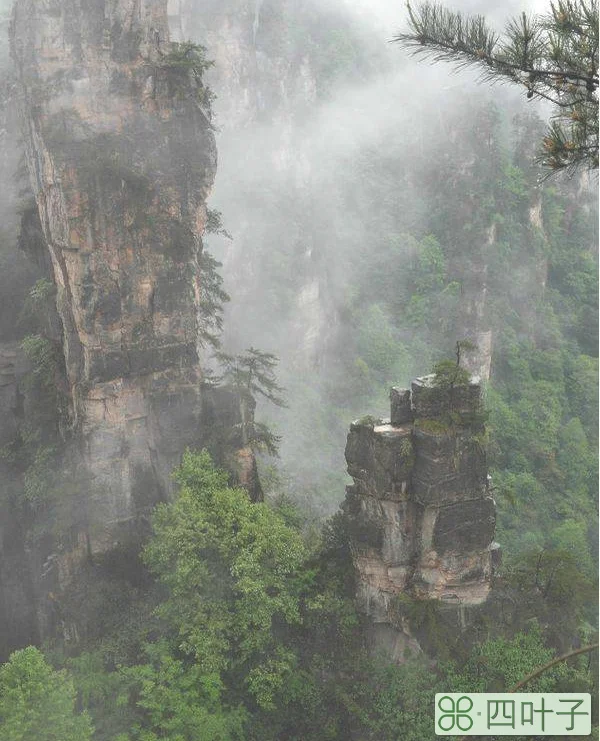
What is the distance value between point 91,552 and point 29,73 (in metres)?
12.7

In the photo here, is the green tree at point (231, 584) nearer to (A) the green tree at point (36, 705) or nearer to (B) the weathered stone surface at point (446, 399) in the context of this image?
(A) the green tree at point (36, 705)

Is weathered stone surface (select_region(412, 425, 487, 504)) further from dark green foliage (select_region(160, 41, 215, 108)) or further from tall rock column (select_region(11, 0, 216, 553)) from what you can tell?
dark green foliage (select_region(160, 41, 215, 108))

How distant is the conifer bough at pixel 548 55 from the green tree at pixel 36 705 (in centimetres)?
1279

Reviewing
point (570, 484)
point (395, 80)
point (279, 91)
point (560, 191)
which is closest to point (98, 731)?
point (570, 484)

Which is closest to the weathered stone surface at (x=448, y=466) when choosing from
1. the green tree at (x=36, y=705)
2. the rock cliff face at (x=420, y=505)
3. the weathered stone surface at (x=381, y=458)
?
the rock cliff face at (x=420, y=505)

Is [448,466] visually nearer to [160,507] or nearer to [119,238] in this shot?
[160,507]

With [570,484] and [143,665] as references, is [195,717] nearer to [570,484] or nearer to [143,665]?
[143,665]

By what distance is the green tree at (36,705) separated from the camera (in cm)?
1383

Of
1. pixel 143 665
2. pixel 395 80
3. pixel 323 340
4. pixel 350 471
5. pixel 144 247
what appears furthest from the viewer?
pixel 395 80

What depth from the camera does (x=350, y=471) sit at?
62.0ft

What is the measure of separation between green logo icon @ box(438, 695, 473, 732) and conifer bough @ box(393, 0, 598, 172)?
5457mm

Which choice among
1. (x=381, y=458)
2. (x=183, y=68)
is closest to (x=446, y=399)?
(x=381, y=458)

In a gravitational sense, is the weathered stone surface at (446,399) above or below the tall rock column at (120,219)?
below

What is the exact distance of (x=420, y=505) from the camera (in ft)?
60.0
